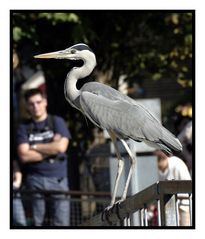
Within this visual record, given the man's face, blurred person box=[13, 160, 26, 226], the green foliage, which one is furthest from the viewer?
the green foliage

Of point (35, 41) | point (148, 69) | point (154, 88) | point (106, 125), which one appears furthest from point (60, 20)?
point (154, 88)

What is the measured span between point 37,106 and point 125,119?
379cm

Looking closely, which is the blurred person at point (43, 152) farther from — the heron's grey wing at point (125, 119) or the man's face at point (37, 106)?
the heron's grey wing at point (125, 119)

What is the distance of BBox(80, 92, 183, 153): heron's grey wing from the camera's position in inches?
315

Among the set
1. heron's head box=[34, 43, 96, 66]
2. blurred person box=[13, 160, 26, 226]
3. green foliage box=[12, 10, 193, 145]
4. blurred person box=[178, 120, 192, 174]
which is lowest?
blurred person box=[13, 160, 26, 226]

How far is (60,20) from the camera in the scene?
13.1 meters

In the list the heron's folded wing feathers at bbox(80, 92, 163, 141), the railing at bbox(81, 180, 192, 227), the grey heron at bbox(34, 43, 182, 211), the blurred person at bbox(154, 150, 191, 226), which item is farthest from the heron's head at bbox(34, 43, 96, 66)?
the blurred person at bbox(154, 150, 191, 226)

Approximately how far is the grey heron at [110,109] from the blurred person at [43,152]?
3.67 metres

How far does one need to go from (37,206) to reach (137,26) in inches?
161

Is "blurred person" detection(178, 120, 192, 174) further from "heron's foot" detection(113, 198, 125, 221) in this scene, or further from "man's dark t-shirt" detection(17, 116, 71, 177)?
"heron's foot" detection(113, 198, 125, 221)

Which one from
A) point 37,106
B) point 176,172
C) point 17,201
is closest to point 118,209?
point 176,172

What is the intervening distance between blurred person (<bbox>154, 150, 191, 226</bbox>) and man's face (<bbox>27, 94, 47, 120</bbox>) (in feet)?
4.80

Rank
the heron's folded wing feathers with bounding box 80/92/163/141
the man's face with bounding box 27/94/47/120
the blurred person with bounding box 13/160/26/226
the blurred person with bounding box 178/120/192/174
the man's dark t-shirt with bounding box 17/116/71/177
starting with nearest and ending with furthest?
the heron's folded wing feathers with bounding box 80/92/163/141, the man's face with bounding box 27/94/47/120, the man's dark t-shirt with bounding box 17/116/71/177, the blurred person with bounding box 13/160/26/226, the blurred person with bounding box 178/120/192/174

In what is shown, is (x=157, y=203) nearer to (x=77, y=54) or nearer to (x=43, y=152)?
(x=77, y=54)
